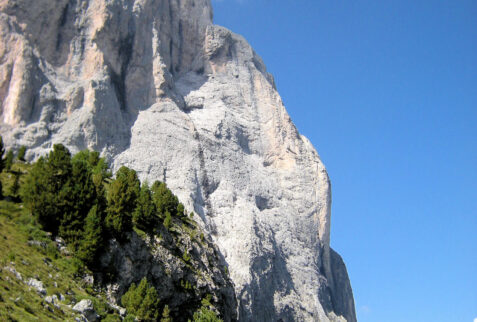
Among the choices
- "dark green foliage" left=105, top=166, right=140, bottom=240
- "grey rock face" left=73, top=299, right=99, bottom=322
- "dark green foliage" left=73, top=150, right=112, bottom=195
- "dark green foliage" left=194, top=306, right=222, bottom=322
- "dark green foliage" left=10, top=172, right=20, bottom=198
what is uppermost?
"dark green foliage" left=73, top=150, right=112, bottom=195

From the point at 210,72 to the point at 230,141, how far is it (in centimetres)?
1850

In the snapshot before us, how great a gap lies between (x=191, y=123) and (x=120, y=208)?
5264 centimetres

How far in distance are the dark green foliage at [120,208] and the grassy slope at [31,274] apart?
6.68m

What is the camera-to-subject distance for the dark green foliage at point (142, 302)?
42.6 m

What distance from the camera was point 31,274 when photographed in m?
33.0

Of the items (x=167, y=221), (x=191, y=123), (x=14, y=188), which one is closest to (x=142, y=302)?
(x=14, y=188)

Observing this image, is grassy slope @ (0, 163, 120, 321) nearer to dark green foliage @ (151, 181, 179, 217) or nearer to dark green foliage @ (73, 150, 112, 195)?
dark green foliage @ (73, 150, 112, 195)

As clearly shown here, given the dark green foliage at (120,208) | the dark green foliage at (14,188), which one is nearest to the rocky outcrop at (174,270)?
the dark green foliage at (120,208)

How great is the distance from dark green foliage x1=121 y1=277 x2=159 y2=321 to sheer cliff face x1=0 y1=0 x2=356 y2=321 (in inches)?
1338

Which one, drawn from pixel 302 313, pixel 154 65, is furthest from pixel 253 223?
pixel 154 65

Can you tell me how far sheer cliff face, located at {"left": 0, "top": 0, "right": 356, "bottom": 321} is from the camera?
82.0 metres

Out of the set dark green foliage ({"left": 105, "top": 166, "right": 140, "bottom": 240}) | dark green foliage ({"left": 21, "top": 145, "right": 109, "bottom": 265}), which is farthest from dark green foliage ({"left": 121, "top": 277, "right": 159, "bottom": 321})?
dark green foliage ({"left": 105, "top": 166, "right": 140, "bottom": 240})

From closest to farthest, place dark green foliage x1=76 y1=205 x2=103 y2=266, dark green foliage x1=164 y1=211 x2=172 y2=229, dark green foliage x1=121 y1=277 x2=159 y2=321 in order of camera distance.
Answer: dark green foliage x1=76 y1=205 x2=103 y2=266
dark green foliage x1=121 y1=277 x2=159 y2=321
dark green foliage x1=164 y1=211 x2=172 y2=229

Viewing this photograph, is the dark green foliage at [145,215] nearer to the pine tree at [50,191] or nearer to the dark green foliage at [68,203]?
the dark green foliage at [68,203]
